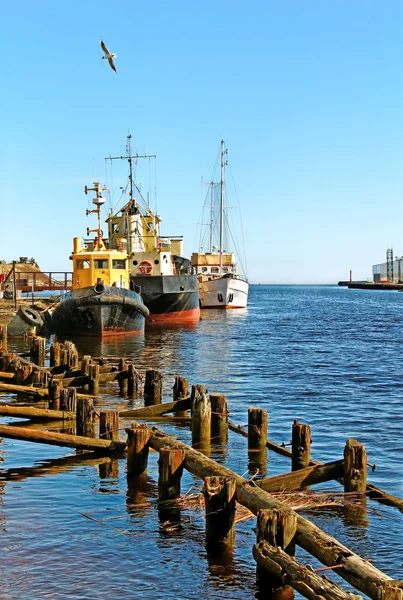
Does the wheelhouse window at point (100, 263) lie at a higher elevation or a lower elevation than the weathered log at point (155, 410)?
higher

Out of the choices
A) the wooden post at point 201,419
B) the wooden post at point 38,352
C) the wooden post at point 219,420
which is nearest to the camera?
the wooden post at point 201,419

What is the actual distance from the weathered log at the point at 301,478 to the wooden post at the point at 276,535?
7.37 feet

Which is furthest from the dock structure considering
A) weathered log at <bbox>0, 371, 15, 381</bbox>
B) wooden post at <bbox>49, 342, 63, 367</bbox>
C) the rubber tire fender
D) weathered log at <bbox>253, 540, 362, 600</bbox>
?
the rubber tire fender

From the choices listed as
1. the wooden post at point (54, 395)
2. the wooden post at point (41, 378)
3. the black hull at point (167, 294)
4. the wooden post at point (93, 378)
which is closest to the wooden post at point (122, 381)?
the wooden post at point (93, 378)

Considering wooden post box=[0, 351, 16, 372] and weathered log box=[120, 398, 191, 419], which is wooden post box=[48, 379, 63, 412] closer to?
weathered log box=[120, 398, 191, 419]

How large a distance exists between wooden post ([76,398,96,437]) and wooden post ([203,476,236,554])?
5.02 metres

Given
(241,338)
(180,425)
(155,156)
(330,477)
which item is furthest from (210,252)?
(330,477)

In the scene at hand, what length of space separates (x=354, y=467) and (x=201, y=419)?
4.38 metres

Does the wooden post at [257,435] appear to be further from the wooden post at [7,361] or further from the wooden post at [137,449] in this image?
the wooden post at [7,361]

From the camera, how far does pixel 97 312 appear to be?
117 ft

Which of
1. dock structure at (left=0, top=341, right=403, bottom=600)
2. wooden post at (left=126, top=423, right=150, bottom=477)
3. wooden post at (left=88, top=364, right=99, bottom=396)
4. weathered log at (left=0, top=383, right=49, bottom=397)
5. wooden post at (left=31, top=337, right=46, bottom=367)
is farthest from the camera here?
wooden post at (left=31, top=337, right=46, bottom=367)

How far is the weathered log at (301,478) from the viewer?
9820 millimetres

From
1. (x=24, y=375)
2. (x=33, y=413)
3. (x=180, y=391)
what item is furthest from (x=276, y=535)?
(x=24, y=375)

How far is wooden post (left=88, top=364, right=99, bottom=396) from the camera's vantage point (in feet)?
59.2
